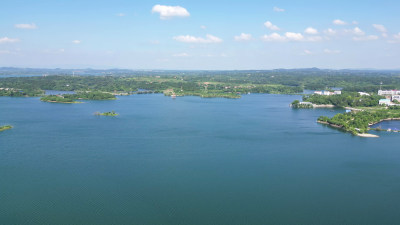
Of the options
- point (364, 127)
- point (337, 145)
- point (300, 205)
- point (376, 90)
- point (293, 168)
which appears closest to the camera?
point (300, 205)

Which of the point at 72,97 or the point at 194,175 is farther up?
the point at 72,97

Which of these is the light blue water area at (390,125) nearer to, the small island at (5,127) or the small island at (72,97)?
the small island at (5,127)

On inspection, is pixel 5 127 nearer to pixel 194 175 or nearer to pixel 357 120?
pixel 194 175

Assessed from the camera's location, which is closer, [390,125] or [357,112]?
[390,125]

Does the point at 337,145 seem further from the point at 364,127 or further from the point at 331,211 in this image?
the point at 331,211

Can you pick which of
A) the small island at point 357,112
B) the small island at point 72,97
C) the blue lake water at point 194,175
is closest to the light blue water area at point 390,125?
the small island at point 357,112

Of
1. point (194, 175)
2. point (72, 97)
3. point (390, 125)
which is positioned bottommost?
point (194, 175)

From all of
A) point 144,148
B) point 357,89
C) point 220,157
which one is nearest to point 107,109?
point 144,148

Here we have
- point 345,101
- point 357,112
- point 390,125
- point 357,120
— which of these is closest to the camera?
point 357,120

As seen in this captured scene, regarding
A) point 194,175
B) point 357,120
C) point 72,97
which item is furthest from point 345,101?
point 72,97
